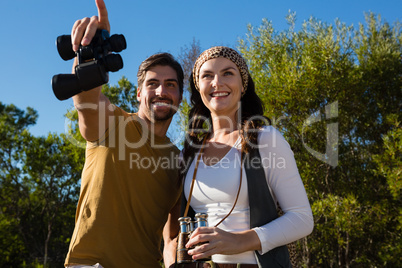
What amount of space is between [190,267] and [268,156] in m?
0.85

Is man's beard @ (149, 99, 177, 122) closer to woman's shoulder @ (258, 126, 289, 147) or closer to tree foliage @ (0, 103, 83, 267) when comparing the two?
woman's shoulder @ (258, 126, 289, 147)

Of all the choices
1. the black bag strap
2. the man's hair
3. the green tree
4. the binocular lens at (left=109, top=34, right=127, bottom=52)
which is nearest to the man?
the binocular lens at (left=109, top=34, right=127, bottom=52)

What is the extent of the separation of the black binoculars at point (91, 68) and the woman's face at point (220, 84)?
0.73m

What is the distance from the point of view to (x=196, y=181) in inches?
103

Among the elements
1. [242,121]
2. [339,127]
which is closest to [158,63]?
[242,121]

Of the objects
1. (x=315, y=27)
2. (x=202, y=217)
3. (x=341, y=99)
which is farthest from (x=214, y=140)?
(x=315, y=27)

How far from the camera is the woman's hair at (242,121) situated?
2.55m

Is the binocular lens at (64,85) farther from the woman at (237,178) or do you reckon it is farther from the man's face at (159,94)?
the man's face at (159,94)

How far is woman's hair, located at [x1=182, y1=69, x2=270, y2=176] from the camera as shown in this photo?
2555mm

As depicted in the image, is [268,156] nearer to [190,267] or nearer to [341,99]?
[190,267]

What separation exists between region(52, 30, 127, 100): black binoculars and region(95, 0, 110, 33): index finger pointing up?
0.27 feet

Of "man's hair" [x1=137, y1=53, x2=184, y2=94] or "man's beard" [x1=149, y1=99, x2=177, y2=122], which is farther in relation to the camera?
"man's hair" [x1=137, y1=53, x2=184, y2=94]

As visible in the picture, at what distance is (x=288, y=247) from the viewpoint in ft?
8.30

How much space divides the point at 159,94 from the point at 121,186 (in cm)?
103
